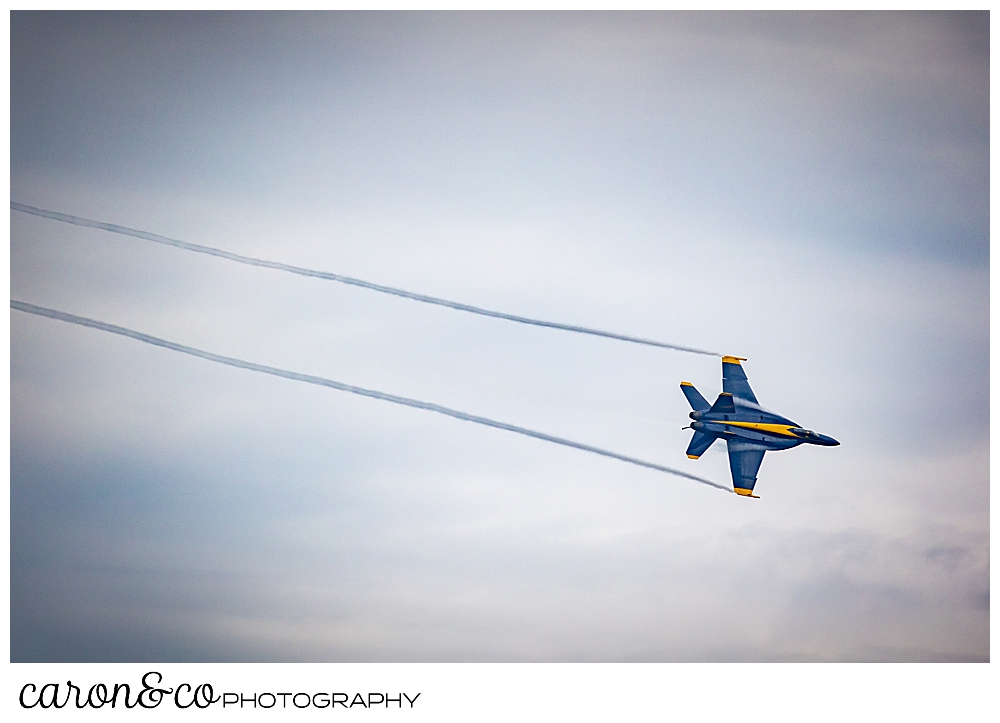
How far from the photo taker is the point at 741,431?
52.1 metres

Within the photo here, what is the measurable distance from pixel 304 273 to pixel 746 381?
1713 centimetres

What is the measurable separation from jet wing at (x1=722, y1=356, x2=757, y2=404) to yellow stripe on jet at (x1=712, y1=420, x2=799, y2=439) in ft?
4.74

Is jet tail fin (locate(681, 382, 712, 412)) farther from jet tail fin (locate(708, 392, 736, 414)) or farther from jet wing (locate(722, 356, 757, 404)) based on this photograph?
jet wing (locate(722, 356, 757, 404))

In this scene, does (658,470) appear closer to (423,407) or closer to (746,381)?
(746,381)

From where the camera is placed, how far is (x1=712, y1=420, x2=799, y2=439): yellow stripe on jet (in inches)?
2048

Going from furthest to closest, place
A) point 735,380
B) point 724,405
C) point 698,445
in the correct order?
point 735,380
point 698,445
point 724,405

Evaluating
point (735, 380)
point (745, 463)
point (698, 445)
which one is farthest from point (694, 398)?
point (745, 463)

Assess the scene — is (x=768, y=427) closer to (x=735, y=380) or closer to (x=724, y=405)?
(x=724, y=405)

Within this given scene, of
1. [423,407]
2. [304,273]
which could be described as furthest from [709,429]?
[304,273]

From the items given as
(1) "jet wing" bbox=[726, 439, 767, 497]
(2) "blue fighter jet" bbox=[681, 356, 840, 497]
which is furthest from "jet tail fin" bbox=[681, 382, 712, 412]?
(1) "jet wing" bbox=[726, 439, 767, 497]

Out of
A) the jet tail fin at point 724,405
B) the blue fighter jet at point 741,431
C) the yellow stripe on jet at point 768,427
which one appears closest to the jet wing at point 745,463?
the blue fighter jet at point 741,431

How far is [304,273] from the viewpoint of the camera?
47.3 metres

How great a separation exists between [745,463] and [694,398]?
10.2ft
